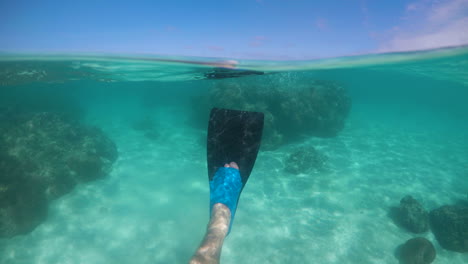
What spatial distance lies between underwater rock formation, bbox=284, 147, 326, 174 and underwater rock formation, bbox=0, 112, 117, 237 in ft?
36.0

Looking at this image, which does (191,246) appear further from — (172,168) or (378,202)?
(378,202)

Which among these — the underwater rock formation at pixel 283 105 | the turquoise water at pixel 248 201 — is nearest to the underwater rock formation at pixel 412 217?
the turquoise water at pixel 248 201

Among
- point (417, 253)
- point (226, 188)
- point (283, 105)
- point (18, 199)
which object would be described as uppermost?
point (283, 105)

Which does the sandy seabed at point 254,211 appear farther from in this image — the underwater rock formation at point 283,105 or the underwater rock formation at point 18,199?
the underwater rock formation at point 283,105

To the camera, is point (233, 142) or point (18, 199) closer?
point (233, 142)

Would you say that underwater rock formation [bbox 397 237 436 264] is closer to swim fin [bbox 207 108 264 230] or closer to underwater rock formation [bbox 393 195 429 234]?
underwater rock formation [bbox 393 195 429 234]

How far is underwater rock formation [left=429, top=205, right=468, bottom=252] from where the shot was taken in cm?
873

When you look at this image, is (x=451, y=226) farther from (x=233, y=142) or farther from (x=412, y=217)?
(x=233, y=142)

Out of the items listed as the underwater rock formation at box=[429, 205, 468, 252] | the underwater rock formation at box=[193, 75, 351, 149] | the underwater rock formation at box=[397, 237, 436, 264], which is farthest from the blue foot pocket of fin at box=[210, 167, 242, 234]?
the underwater rock formation at box=[429, 205, 468, 252]

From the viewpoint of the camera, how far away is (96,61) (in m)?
13.8

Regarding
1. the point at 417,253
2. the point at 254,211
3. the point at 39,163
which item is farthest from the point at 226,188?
the point at 39,163

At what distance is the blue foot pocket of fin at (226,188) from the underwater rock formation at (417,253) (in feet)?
22.7

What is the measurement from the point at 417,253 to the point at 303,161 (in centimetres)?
644

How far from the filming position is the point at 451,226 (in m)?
9.12
